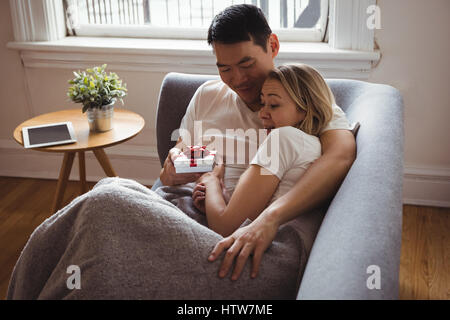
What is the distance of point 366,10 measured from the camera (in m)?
2.11

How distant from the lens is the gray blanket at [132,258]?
0.91 m

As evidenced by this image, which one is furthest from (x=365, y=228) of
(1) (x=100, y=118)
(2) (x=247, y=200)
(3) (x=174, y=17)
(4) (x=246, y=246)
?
(3) (x=174, y=17)

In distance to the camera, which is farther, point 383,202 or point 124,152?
point 124,152

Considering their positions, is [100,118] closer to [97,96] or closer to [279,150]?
[97,96]

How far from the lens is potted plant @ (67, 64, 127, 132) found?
1907 millimetres

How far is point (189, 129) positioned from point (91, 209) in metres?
0.69

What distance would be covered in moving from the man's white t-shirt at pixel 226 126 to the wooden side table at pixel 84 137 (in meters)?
0.40

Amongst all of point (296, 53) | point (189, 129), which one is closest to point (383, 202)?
point (189, 129)

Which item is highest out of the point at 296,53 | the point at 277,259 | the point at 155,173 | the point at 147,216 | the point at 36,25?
the point at 36,25

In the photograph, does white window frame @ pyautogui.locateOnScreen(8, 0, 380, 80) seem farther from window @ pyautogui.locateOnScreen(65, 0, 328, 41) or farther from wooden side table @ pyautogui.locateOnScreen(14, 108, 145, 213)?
wooden side table @ pyautogui.locateOnScreen(14, 108, 145, 213)

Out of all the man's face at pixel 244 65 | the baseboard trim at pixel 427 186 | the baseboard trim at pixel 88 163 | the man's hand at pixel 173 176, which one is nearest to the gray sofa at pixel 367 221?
the man's face at pixel 244 65

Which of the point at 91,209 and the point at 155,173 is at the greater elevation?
the point at 91,209

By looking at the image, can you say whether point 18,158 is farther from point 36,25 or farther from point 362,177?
point 362,177

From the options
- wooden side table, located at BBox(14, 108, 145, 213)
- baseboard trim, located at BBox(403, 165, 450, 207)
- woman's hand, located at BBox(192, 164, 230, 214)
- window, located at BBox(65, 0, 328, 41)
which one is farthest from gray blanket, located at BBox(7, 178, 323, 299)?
window, located at BBox(65, 0, 328, 41)
